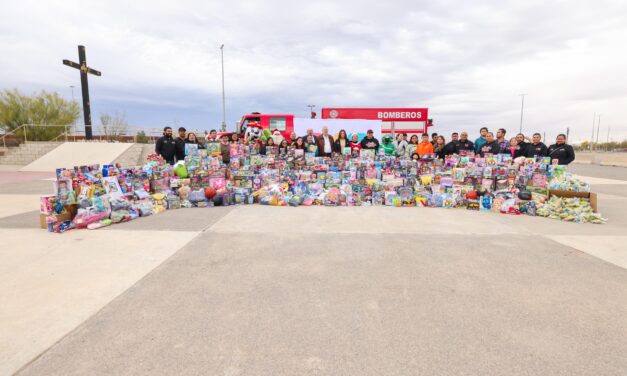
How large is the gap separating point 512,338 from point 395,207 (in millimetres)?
5109

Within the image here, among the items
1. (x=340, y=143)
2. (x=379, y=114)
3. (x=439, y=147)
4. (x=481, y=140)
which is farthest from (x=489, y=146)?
(x=379, y=114)

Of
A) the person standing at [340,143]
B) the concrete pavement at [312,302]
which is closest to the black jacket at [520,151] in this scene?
the concrete pavement at [312,302]

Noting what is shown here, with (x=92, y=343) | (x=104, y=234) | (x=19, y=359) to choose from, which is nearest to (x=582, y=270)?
(x=92, y=343)

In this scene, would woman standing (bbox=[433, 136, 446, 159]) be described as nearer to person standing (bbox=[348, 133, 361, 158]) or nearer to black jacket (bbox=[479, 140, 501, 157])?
black jacket (bbox=[479, 140, 501, 157])

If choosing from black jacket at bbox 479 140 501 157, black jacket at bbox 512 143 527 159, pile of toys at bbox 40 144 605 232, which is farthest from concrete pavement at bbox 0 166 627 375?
black jacket at bbox 479 140 501 157

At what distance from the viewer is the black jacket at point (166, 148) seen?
8.41 metres

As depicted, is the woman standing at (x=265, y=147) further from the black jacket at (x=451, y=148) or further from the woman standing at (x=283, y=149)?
the black jacket at (x=451, y=148)

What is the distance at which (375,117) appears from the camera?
1429 cm

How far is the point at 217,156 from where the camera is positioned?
8297 millimetres

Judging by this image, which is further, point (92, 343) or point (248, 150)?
point (248, 150)

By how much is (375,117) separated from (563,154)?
790cm

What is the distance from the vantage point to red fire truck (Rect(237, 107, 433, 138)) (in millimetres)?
14164

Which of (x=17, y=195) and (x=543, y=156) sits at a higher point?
(x=543, y=156)

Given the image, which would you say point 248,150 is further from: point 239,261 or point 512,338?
point 512,338
